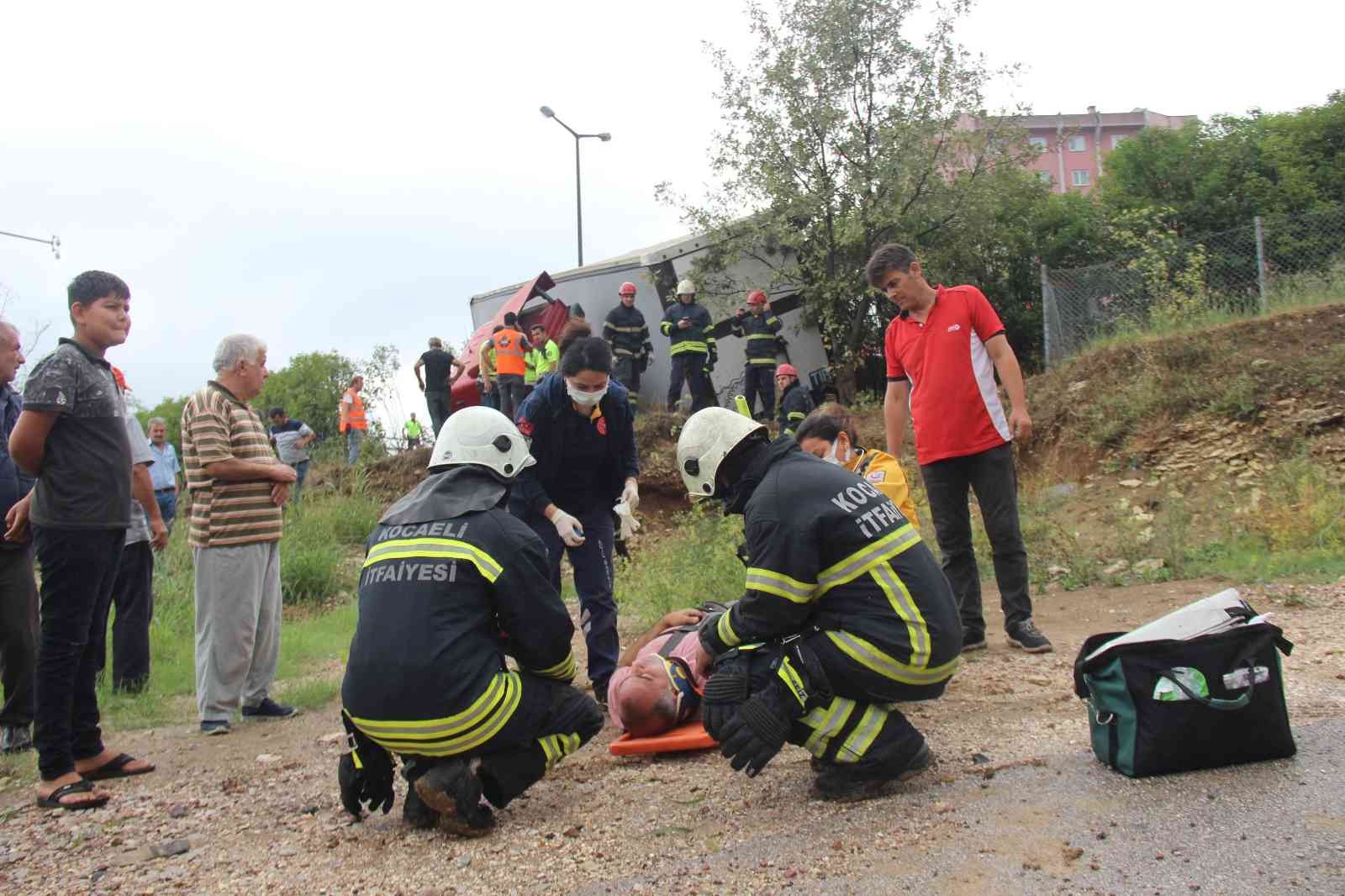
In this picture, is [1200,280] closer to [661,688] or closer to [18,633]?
[661,688]

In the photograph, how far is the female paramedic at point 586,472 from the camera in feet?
16.1

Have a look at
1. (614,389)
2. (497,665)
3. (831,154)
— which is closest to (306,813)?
(497,665)

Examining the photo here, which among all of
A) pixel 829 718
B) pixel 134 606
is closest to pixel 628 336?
pixel 134 606

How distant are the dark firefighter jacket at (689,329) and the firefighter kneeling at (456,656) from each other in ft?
34.3

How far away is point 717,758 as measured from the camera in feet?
13.1

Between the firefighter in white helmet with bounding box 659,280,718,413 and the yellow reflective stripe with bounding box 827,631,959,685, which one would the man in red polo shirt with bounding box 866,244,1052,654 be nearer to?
the yellow reflective stripe with bounding box 827,631,959,685

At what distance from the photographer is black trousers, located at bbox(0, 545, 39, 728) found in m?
4.59

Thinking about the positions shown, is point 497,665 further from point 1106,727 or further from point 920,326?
point 920,326

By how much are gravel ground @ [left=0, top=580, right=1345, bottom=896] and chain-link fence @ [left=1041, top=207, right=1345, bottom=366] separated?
9391 mm

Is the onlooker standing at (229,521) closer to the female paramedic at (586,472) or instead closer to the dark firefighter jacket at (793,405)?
the female paramedic at (586,472)

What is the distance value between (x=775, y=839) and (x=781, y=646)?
1.97ft

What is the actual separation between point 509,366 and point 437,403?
252 centimetres

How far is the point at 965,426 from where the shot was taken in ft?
16.6

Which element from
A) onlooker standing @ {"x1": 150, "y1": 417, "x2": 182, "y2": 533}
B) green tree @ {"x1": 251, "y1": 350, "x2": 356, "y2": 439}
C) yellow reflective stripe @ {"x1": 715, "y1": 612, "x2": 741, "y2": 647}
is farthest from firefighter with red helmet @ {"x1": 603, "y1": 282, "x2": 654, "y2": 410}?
green tree @ {"x1": 251, "y1": 350, "x2": 356, "y2": 439}
